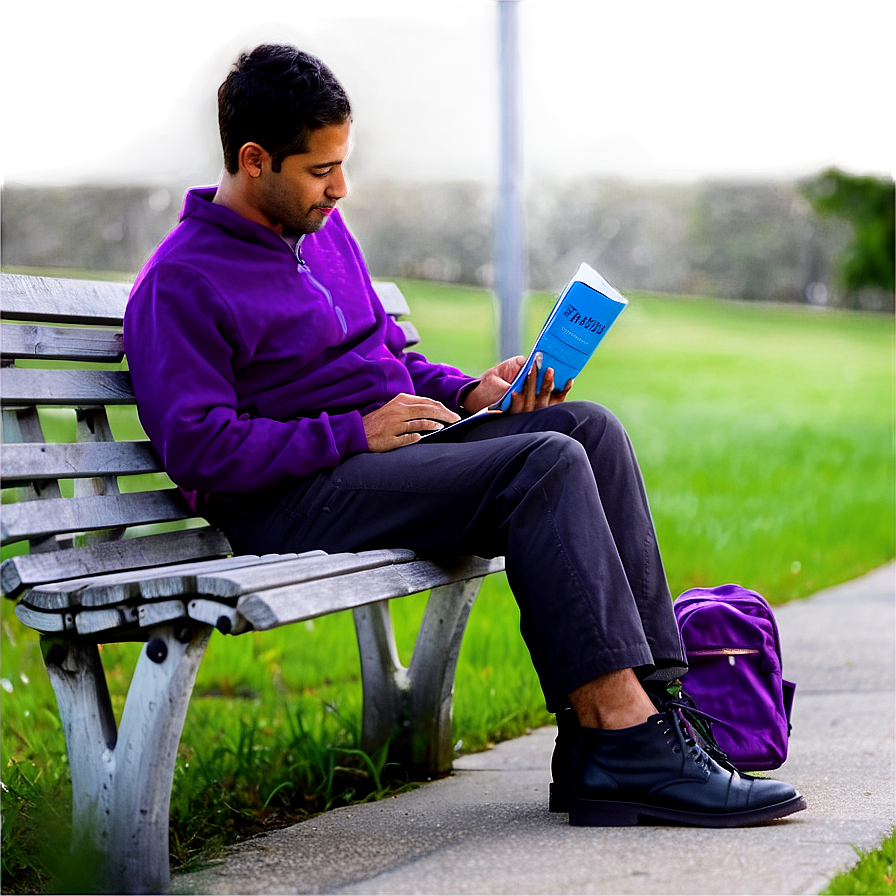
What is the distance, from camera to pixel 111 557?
2428mm

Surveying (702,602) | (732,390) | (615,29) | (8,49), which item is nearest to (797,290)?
(732,390)

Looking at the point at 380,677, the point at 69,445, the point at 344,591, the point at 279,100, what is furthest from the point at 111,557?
the point at 279,100

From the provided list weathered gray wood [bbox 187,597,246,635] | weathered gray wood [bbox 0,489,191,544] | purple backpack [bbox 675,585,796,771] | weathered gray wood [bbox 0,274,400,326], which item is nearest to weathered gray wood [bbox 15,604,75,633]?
weathered gray wood [bbox 0,489,191,544]

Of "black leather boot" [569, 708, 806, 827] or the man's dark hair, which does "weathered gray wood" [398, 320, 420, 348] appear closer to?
the man's dark hair

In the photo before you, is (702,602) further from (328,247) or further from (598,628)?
(328,247)

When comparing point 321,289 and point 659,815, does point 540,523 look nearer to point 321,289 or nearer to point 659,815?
point 659,815

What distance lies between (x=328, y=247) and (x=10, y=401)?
32.2 inches

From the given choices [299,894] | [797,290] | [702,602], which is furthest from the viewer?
[797,290]

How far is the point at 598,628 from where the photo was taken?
2.26 meters

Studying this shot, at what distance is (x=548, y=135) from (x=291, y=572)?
378 inches

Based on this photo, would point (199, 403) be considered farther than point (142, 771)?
Yes

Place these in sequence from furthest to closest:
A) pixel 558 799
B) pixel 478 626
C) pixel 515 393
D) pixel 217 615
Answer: pixel 478 626
pixel 515 393
pixel 558 799
pixel 217 615

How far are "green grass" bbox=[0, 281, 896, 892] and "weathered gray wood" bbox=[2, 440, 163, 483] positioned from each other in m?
0.62

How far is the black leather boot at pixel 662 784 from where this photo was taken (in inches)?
90.1
